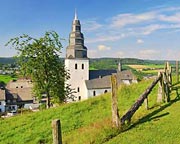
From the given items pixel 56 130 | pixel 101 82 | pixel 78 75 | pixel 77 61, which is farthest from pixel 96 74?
pixel 56 130

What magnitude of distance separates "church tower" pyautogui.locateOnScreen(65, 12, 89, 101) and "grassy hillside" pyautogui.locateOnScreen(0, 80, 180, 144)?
48.8 m

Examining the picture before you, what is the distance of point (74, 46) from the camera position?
72125 millimetres

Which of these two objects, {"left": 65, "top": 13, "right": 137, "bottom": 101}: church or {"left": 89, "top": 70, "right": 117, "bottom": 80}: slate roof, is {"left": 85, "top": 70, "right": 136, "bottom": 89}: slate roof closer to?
{"left": 65, "top": 13, "right": 137, "bottom": 101}: church

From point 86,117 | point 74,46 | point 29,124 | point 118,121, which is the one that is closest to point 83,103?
point 86,117

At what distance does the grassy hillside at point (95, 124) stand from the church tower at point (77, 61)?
48.8m

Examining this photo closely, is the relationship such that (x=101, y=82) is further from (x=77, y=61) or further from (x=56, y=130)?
(x=56, y=130)

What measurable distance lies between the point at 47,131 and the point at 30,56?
15164 mm

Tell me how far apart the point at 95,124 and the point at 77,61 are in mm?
61904

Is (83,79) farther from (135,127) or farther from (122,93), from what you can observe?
(135,127)

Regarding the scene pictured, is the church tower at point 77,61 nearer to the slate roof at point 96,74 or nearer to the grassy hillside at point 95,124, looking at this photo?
the slate roof at point 96,74

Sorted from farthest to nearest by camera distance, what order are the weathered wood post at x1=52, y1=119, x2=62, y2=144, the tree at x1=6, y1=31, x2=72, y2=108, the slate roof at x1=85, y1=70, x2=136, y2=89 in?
the slate roof at x1=85, y1=70, x2=136, y2=89
the tree at x1=6, y1=31, x2=72, y2=108
the weathered wood post at x1=52, y1=119, x2=62, y2=144

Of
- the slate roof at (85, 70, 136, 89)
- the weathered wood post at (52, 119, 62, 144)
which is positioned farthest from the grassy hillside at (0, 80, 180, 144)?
the slate roof at (85, 70, 136, 89)

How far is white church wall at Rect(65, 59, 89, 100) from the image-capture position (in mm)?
74000

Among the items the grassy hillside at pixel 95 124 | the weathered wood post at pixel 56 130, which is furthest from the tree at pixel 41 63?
the weathered wood post at pixel 56 130
